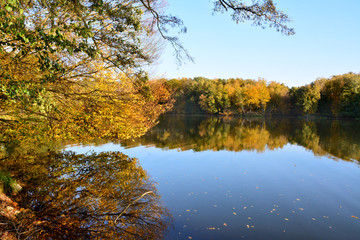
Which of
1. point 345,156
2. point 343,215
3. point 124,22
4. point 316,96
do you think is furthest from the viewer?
point 316,96

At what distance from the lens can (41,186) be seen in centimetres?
968

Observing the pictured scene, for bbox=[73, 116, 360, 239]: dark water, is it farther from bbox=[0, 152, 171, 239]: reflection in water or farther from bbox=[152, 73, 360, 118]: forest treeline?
bbox=[152, 73, 360, 118]: forest treeline

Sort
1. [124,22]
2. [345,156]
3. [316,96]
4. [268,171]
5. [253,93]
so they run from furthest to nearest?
[253,93], [316,96], [345,156], [268,171], [124,22]

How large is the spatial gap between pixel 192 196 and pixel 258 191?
3.03m

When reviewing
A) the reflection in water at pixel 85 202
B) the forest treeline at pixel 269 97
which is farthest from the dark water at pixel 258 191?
the forest treeline at pixel 269 97

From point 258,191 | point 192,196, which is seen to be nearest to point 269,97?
point 258,191

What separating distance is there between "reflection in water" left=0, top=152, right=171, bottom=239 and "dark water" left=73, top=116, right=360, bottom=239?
81cm

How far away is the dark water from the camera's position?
7246 mm

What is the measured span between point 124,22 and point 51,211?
6341 mm

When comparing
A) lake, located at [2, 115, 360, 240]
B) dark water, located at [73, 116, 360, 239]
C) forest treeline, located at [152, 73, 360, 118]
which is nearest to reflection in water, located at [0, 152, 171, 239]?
lake, located at [2, 115, 360, 240]

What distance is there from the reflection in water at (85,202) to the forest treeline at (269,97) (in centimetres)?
4116

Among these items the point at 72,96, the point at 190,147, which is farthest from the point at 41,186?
the point at 190,147

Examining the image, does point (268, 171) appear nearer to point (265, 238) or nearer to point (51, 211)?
point (265, 238)

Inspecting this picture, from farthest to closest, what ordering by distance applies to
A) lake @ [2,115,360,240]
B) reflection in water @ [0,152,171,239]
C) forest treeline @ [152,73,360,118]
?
1. forest treeline @ [152,73,360,118]
2. lake @ [2,115,360,240]
3. reflection in water @ [0,152,171,239]
